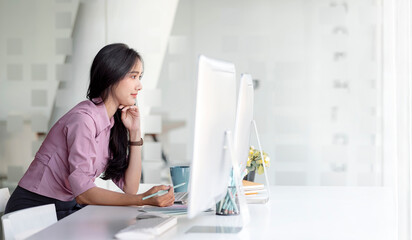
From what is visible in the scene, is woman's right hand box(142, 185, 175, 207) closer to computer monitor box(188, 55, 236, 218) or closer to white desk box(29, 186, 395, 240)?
white desk box(29, 186, 395, 240)

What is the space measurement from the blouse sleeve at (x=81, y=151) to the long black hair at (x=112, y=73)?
0.73 feet

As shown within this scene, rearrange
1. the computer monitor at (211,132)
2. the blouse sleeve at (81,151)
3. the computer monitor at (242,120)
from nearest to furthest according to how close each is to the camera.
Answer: the computer monitor at (211,132) < the computer monitor at (242,120) < the blouse sleeve at (81,151)

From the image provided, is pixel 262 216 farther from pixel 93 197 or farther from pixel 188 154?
pixel 188 154

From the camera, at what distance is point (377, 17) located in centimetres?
514

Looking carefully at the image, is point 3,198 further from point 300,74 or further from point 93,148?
point 300,74

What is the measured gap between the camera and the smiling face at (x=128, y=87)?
2.90m

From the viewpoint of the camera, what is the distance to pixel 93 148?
269cm

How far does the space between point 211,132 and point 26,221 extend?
37.3 inches

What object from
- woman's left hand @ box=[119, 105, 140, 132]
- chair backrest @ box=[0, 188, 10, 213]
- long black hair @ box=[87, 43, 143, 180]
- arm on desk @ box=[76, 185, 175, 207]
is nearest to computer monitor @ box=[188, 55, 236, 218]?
arm on desk @ box=[76, 185, 175, 207]

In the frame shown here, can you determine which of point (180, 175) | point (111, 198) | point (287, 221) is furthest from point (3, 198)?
point (287, 221)

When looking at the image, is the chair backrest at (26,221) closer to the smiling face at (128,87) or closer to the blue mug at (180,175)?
the blue mug at (180,175)

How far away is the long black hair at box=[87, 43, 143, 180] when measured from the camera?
2855 millimetres

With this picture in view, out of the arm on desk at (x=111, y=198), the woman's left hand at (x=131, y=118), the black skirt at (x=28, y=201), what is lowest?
the black skirt at (x=28, y=201)

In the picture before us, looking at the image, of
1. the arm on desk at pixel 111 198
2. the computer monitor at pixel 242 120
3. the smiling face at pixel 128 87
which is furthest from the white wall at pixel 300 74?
the arm on desk at pixel 111 198
